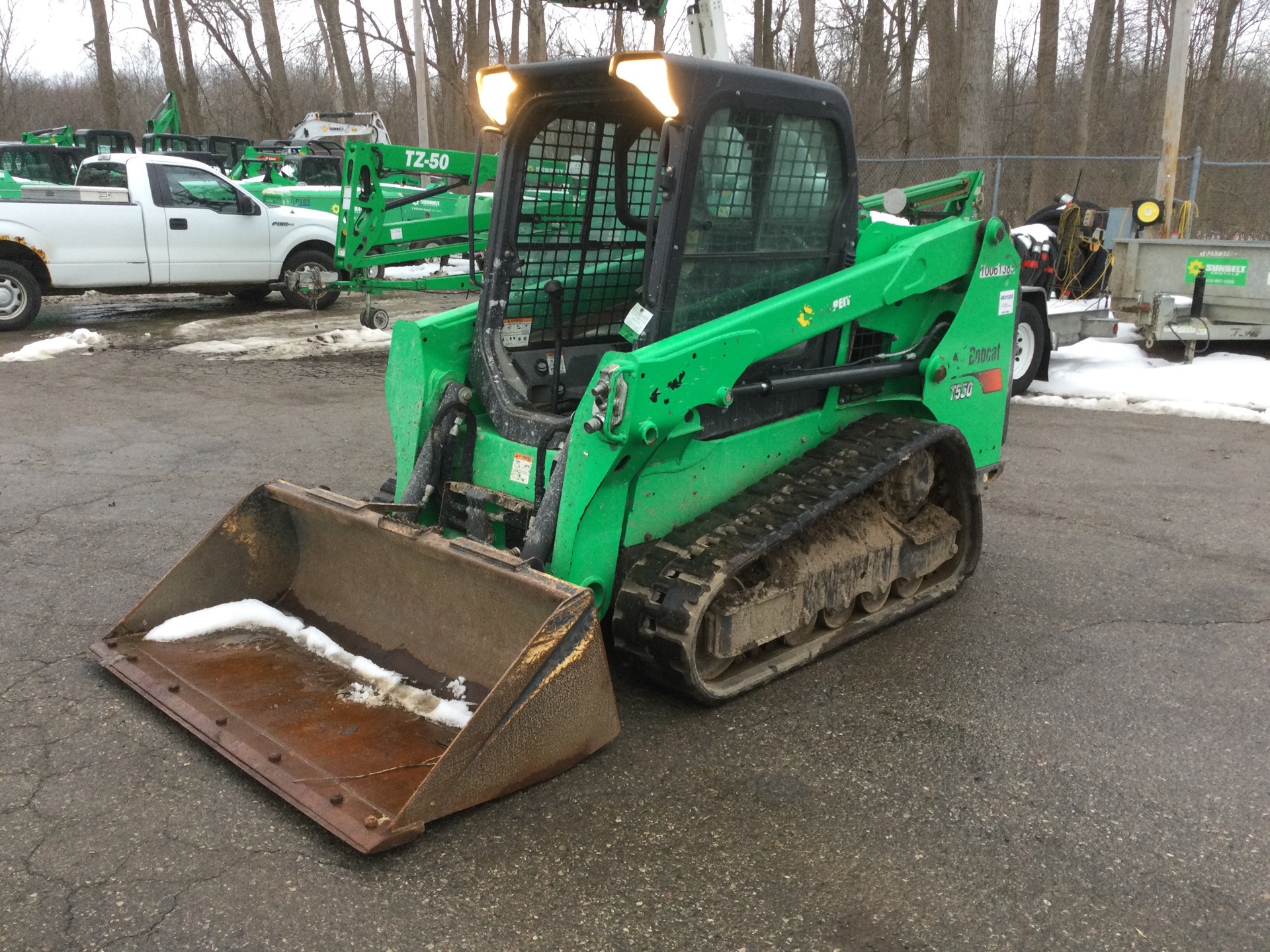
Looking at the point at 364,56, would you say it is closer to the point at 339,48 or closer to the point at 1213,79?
the point at 339,48

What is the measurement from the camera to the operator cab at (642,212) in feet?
12.6

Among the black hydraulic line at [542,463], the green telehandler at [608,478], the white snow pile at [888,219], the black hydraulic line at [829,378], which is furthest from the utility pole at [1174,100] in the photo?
the black hydraulic line at [542,463]

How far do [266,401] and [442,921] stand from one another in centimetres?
720

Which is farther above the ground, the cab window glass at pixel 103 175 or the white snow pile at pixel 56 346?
the cab window glass at pixel 103 175

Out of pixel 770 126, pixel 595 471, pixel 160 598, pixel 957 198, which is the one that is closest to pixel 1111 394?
pixel 957 198

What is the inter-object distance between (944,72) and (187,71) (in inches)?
921

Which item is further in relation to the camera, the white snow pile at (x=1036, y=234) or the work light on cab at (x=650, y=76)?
the white snow pile at (x=1036, y=234)

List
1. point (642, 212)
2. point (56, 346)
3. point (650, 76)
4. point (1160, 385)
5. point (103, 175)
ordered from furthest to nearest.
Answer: point (103, 175)
point (56, 346)
point (1160, 385)
point (642, 212)
point (650, 76)

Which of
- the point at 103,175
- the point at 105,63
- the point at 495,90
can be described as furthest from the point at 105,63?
the point at 495,90

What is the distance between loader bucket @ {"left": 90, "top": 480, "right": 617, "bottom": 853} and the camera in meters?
3.12

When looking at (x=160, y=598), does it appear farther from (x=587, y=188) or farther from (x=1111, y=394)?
(x=1111, y=394)

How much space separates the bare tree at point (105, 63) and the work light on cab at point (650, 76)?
29880 millimetres

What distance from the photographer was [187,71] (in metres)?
33.0

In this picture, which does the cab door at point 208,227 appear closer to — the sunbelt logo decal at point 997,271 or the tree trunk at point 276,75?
the sunbelt logo decal at point 997,271
